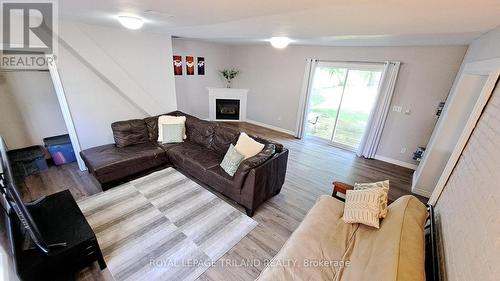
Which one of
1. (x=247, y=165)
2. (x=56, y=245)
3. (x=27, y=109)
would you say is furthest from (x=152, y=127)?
(x=56, y=245)

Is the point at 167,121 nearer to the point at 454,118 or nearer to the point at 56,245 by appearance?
the point at 56,245

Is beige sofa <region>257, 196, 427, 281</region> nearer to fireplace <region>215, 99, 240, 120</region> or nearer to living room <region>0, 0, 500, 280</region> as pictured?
living room <region>0, 0, 500, 280</region>

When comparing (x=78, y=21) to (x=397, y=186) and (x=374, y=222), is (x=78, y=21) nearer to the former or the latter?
(x=374, y=222)

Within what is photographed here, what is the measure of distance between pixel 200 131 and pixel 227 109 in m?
3.01

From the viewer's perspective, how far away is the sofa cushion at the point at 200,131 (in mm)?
3784

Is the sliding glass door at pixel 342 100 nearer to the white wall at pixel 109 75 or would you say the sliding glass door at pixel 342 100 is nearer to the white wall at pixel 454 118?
the white wall at pixel 454 118

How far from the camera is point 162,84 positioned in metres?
4.31

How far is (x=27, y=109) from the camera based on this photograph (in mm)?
3389

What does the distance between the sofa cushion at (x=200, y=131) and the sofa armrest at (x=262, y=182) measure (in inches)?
57.7

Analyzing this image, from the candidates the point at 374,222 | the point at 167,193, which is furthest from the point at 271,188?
the point at 167,193

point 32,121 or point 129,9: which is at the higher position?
point 129,9

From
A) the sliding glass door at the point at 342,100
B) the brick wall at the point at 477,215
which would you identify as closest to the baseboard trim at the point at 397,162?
the sliding glass door at the point at 342,100

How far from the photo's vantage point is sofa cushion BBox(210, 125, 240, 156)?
11.4 ft

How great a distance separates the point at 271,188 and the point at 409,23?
2406 millimetres
